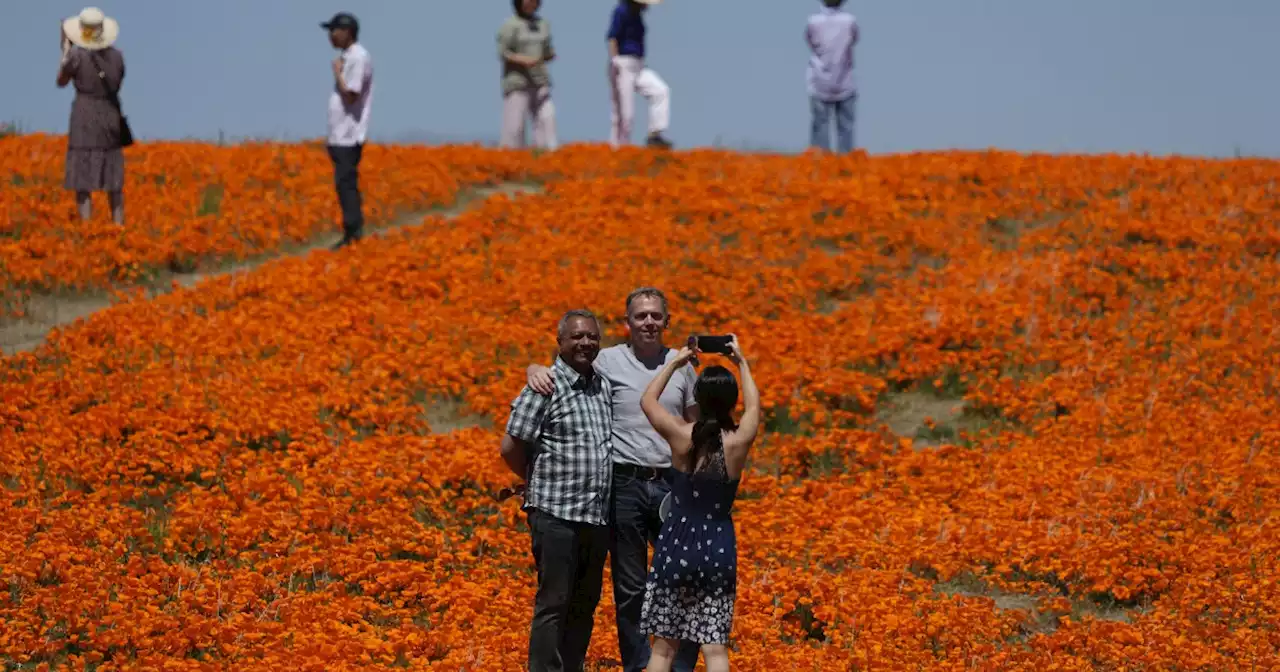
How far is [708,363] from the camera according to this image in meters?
18.0

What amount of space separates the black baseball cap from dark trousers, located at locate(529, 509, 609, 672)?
12.9 meters

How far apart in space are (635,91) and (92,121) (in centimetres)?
1018

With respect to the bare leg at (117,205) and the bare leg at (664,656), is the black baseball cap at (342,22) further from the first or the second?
the bare leg at (664,656)

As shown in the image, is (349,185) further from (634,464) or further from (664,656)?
(664,656)

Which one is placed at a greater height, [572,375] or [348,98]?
[348,98]

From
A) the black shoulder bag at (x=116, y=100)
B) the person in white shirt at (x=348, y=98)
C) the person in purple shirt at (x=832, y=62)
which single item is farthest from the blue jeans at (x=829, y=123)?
the black shoulder bag at (x=116, y=100)

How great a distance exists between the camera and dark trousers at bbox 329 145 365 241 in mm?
20250

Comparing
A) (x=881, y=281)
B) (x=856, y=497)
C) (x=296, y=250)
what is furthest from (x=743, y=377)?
(x=296, y=250)

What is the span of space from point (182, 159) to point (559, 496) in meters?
18.3

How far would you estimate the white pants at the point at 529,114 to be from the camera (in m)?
27.1

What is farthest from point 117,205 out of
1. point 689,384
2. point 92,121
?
point 689,384

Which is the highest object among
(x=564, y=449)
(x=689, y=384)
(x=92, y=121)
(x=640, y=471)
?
(x=92, y=121)

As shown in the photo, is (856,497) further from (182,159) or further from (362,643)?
(182,159)

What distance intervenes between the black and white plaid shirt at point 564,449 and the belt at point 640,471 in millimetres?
251
